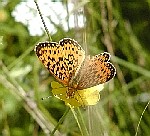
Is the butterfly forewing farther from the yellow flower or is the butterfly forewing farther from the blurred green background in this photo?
the blurred green background

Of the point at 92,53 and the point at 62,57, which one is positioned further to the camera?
the point at 92,53

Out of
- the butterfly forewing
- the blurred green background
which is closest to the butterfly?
the butterfly forewing

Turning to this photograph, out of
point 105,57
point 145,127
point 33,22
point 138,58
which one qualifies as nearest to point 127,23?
point 138,58

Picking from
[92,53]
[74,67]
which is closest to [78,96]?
[74,67]

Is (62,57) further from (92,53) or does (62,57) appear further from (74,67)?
(92,53)

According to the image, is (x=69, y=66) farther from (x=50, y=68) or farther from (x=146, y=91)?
(x=146, y=91)

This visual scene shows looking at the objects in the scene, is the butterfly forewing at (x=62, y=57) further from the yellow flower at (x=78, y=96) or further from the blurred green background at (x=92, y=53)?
the blurred green background at (x=92, y=53)

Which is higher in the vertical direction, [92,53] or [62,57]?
[62,57]

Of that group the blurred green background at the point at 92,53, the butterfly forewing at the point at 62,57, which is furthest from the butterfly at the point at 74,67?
the blurred green background at the point at 92,53

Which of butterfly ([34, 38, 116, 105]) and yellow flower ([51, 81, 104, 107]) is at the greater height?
butterfly ([34, 38, 116, 105])
